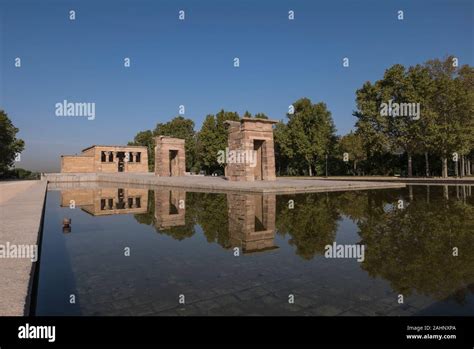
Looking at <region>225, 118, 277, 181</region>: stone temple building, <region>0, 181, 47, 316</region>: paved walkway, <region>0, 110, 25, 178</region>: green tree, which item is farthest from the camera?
<region>0, 110, 25, 178</region>: green tree

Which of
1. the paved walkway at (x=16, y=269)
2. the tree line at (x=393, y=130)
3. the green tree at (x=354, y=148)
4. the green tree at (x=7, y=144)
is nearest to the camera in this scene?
the paved walkway at (x=16, y=269)

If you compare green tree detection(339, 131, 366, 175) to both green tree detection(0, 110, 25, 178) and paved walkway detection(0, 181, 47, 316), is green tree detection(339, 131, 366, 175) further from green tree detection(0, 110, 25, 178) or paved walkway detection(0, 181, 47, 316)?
green tree detection(0, 110, 25, 178)

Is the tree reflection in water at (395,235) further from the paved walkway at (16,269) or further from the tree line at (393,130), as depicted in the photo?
the tree line at (393,130)

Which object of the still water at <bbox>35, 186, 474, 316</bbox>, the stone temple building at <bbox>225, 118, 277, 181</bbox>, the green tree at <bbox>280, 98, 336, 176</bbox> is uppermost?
the green tree at <bbox>280, 98, 336, 176</bbox>

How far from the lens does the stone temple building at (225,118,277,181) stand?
25.2m

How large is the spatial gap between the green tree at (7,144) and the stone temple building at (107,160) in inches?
378

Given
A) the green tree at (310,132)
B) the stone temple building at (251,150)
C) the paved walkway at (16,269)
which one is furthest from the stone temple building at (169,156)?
the paved walkway at (16,269)

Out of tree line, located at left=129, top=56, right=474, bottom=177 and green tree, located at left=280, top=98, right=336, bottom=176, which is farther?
green tree, located at left=280, top=98, right=336, bottom=176

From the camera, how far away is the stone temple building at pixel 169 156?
39.5 metres

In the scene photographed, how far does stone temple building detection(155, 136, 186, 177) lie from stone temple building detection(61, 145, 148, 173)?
20.4 metres

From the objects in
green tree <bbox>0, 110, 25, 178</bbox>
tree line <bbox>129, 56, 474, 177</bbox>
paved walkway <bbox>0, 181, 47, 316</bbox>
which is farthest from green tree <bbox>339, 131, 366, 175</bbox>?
green tree <bbox>0, 110, 25, 178</bbox>
